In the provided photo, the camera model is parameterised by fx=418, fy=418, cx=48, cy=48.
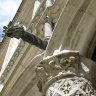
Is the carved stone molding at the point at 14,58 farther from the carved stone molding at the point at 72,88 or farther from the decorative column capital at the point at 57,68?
the carved stone molding at the point at 72,88

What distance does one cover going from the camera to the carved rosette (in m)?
4.94

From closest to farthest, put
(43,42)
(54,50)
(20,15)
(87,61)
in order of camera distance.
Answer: (87,61) < (54,50) < (43,42) < (20,15)

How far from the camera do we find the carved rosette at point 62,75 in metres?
4.94

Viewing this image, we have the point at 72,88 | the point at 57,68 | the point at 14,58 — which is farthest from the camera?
the point at 14,58

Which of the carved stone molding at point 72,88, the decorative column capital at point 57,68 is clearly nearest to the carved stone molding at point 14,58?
the decorative column capital at point 57,68

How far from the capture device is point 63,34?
5754 mm

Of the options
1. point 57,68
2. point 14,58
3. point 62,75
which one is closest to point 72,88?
point 62,75

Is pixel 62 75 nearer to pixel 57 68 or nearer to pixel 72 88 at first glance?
pixel 57 68

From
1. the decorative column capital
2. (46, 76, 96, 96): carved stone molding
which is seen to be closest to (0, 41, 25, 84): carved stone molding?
the decorative column capital

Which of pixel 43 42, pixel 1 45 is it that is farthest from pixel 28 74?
Answer: pixel 1 45

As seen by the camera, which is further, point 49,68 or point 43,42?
point 43,42

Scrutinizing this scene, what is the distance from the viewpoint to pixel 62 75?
5.16 m

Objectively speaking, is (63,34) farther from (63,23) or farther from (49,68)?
(49,68)

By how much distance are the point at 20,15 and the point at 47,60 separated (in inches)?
520
